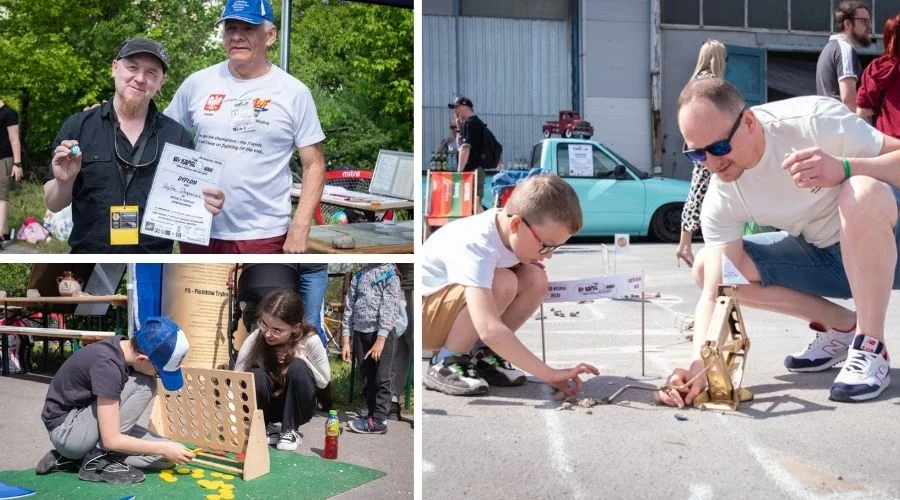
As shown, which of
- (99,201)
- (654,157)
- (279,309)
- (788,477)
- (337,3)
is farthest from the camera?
(654,157)

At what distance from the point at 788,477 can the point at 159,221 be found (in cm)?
160

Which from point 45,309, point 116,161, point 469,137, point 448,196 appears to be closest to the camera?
point 45,309

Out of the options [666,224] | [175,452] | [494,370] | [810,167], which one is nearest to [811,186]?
[810,167]

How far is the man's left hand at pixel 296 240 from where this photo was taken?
284 centimetres

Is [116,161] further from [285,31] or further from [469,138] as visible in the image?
[469,138]

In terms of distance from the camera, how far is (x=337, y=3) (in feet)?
10.6

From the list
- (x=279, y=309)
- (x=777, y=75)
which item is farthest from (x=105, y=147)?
(x=777, y=75)

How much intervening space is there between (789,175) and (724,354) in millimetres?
548

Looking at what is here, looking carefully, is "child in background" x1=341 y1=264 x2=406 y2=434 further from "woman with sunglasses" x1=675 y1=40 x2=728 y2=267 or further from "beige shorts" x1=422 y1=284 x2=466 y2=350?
"woman with sunglasses" x1=675 y1=40 x2=728 y2=267

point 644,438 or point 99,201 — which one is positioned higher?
point 99,201

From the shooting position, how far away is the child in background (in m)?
1.97

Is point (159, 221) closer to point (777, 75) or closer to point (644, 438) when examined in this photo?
point (644, 438)

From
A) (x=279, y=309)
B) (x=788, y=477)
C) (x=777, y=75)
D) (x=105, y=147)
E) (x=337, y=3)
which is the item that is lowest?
(x=788, y=477)

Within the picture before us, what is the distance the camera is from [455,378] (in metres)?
3.04
